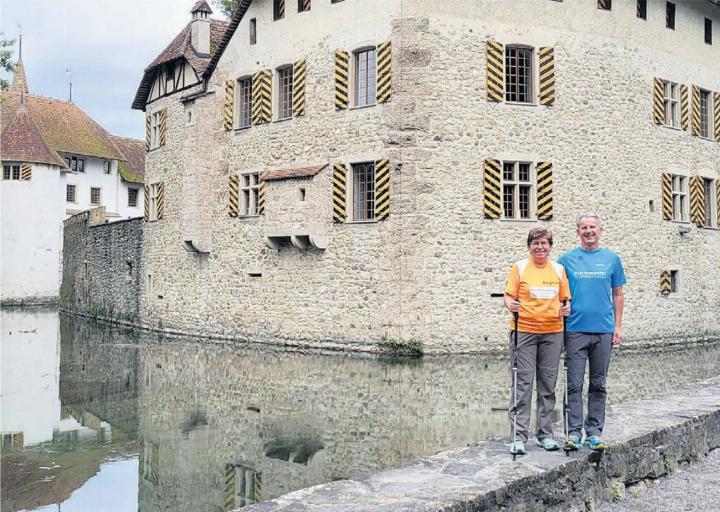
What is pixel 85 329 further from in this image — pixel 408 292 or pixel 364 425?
pixel 364 425

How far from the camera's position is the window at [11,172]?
3847cm

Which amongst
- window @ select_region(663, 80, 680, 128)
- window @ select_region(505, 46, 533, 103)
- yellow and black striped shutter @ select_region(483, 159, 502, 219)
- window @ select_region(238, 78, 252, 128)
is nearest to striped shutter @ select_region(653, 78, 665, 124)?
window @ select_region(663, 80, 680, 128)

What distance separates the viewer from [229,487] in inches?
290

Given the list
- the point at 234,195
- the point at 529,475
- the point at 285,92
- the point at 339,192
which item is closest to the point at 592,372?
the point at 529,475

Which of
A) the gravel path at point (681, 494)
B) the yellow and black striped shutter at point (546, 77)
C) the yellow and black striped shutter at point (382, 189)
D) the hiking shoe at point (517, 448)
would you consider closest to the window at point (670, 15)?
the yellow and black striped shutter at point (546, 77)

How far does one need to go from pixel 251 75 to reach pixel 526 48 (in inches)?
280

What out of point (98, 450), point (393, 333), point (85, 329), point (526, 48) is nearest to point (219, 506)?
point (98, 450)

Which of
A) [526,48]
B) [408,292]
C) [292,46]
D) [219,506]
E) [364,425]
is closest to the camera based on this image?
[219,506]

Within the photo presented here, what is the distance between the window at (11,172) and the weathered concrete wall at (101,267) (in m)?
3.42

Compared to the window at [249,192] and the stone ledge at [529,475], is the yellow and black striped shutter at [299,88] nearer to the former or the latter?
the window at [249,192]

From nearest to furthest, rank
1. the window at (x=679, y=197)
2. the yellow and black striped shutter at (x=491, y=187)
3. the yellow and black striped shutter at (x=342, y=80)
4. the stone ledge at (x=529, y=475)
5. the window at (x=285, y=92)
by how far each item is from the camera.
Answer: the stone ledge at (x=529, y=475)
the yellow and black striped shutter at (x=491, y=187)
the yellow and black striped shutter at (x=342, y=80)
the window at (x=285, y=92)
the window at (x=679, y=197)

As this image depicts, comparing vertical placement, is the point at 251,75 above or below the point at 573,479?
above

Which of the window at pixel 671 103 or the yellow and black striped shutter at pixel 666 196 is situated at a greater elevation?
the window at pixel 671 103

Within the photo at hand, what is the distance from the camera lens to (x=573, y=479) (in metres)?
5.63
